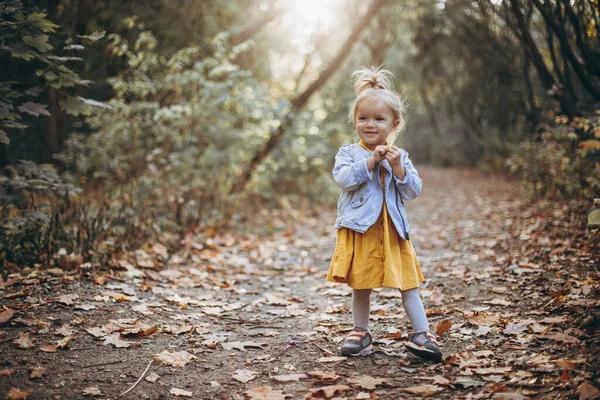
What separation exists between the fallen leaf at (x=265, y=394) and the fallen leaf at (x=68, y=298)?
1.81 meters

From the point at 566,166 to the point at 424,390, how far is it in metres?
5.52

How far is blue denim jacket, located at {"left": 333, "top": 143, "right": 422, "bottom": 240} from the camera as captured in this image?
9.52ft

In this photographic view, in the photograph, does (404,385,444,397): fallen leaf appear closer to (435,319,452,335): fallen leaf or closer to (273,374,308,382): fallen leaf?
(273,374,308,382): fallen leaf

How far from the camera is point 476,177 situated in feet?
56.5

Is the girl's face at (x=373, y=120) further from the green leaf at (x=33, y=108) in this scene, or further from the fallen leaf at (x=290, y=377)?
the green leaf at (x=33, y=108)

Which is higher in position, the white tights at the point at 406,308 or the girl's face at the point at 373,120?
the girl's face at the point at 373,120

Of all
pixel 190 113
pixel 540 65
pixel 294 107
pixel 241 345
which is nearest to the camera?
pixel 241 345

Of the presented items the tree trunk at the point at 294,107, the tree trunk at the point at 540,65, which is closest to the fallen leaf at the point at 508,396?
the tree trunk at the point at 540,65

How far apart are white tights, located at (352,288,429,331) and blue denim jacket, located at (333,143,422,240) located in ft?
1.28

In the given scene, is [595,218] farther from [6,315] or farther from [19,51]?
[19,51]

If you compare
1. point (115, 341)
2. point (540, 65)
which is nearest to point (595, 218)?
point (115, 341)

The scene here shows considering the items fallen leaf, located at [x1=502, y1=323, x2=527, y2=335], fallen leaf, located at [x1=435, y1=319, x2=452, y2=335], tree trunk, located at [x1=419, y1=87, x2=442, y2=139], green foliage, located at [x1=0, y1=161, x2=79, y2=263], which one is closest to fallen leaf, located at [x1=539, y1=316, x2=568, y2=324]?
fallen leaf, located at [x1=502, y1=323, x2=527, y2=335]

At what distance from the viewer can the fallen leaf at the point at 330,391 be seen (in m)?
2.46

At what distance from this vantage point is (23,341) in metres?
2.88
